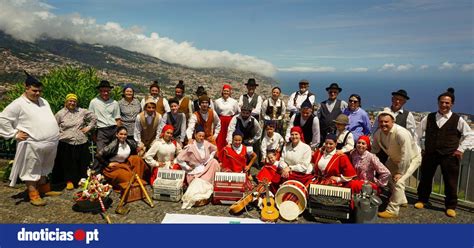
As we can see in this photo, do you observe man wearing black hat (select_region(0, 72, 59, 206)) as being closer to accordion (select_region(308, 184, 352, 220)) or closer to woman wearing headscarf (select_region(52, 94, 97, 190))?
woman wearing headscarf (select_region(52, 94, 97, 190))

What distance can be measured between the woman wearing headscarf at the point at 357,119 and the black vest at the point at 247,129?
2100 mm

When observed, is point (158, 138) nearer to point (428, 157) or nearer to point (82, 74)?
point (82, 74)

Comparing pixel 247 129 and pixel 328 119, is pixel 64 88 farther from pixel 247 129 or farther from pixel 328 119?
pixel 328 119

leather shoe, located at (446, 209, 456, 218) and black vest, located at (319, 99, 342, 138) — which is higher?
black vest, located at (319, 99, 342, 138)

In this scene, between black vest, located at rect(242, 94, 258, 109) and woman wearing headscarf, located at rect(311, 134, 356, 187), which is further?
black vest, located at rect(242, 94, 258, 109)

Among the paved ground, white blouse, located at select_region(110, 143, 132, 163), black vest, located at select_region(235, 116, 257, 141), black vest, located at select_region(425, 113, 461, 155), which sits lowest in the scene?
the paved ground

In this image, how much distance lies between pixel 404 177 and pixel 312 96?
10.5 feet

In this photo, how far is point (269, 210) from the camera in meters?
5.14

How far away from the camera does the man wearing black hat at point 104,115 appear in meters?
6.44

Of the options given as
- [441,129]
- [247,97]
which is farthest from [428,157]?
[247,97]

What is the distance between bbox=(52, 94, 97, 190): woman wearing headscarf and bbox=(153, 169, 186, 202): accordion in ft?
5.91

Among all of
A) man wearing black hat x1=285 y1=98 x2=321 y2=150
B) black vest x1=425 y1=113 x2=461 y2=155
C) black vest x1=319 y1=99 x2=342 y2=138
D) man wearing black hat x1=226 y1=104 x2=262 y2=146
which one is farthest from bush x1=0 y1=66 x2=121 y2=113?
black vest x1=425 y1=113 x2=461 y2=155

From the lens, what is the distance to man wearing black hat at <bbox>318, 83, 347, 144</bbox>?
6812 mm

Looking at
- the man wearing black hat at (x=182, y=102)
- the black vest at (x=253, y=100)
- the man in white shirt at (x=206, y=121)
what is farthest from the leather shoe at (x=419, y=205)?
the man wearing black hat at (x=182, y=102)
